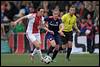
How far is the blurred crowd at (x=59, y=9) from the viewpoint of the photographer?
26673mm

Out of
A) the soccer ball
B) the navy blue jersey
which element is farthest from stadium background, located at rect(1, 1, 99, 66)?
the soccer ball

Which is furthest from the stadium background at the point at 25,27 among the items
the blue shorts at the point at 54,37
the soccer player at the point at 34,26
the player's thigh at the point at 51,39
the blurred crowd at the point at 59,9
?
the soccer player at the point at 34,26

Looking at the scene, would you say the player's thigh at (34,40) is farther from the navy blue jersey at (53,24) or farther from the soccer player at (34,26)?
the navy blue jersey at (53,24)

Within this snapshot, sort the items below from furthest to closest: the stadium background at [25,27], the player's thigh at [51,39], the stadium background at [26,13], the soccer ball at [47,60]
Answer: the stadium background at [26,13]
the stadium background at [25,27]
the player's thigh at [51,39]
the soccer ball at [47,60]

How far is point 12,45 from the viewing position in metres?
26.2

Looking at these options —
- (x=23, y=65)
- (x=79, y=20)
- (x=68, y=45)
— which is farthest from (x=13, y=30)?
(x=23, y=65)

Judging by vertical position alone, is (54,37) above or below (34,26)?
below

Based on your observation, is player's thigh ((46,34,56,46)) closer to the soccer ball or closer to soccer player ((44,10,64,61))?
soccer player ((44,10,64,61))

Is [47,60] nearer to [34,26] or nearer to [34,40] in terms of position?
[34,40]

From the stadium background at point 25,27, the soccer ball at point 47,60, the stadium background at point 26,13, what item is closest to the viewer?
the soccer ball at point 47,60

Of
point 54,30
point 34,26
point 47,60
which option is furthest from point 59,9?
point 47,60

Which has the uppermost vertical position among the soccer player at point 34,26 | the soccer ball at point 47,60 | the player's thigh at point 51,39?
the soccer player at point 34,26

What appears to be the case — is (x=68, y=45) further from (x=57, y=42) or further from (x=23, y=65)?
(x=23, y=65)

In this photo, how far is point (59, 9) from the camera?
27359 millimetres
